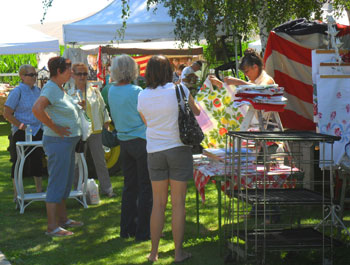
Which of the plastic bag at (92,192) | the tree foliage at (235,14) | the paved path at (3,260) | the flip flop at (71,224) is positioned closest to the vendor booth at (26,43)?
the tree foliage at (235,14)

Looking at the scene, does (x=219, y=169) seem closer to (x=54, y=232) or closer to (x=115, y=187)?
(x=54, y=232)

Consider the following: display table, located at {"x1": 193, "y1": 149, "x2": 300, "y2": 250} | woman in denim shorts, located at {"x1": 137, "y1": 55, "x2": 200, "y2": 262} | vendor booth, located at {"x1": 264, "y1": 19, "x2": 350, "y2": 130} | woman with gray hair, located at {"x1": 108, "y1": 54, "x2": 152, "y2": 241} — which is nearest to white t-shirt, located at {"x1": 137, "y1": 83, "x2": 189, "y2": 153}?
woman in denim shorts, located at {"x1": 137, "y1": 55, "x2": 200, "y2": 262}

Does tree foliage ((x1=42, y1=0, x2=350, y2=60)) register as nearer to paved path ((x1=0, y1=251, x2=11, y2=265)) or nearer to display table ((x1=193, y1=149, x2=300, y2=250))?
display table ((x1=193, y1=149, x2=300, y2=250))

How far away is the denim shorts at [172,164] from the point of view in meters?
5.00

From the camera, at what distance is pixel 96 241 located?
628 centimetres

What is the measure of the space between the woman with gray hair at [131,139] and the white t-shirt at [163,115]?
2.75ft

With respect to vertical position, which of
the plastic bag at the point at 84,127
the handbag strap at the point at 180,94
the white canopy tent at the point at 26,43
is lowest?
the plastic bag at the point at 84,127

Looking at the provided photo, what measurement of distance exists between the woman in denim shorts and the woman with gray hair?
75 centimetres

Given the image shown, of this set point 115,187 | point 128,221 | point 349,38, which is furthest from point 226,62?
point 128,221

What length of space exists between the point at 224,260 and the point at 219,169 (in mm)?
750

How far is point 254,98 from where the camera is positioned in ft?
18.0

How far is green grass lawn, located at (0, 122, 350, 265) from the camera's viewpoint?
5518 millimetres

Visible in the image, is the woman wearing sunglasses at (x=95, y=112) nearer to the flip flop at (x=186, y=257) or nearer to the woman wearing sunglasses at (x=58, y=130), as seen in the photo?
the woman wearing sunglasses at (x=58, y=130)

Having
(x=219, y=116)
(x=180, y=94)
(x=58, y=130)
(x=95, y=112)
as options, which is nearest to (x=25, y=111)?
(x=95, y=112)
